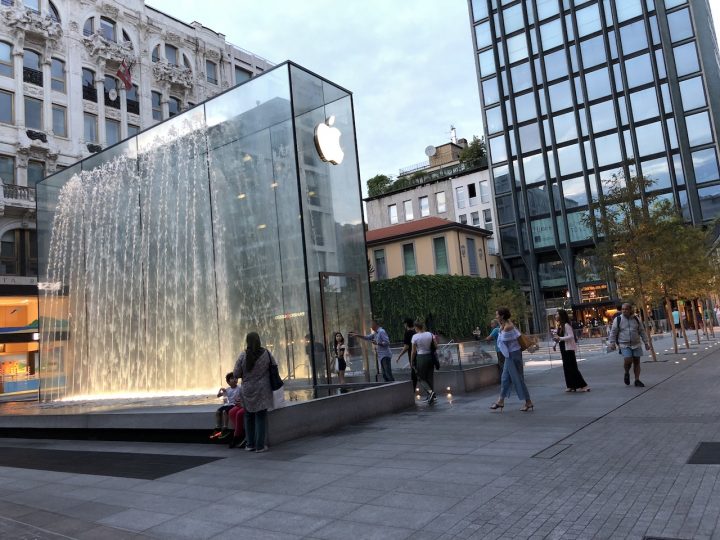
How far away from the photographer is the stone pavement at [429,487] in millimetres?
4305

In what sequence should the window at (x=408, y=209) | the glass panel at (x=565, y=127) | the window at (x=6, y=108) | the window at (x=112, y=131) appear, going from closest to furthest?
the window at (x=6, y=108) → the window at (x=112, y=131) → the glass panel at (x=565, y=127) → the window at (x=408, y=209)

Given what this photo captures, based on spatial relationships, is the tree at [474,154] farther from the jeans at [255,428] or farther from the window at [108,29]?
the jeans at [255,428]

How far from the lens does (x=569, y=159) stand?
173ft

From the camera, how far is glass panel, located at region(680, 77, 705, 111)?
47.6 m

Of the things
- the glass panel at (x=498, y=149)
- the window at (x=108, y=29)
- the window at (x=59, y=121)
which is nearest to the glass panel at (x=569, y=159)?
the glass panel at (x=498, y=149)

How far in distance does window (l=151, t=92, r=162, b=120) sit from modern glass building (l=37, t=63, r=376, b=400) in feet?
55.1

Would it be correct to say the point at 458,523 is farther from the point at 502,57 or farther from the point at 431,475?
the point at 502,57

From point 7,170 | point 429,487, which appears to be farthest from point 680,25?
point 429,487

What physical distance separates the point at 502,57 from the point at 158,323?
50091 mm

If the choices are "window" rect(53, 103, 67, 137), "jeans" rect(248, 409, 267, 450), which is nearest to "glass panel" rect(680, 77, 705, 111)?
"window" rect(53, 103, 67, 137)

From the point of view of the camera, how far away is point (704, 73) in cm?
4725

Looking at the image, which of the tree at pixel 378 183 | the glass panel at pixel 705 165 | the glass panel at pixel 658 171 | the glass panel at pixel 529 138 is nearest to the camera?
the glass panel at pixel 705 165

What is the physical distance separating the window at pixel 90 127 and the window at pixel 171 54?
7660 millimetres

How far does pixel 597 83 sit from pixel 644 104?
15.4 feet
